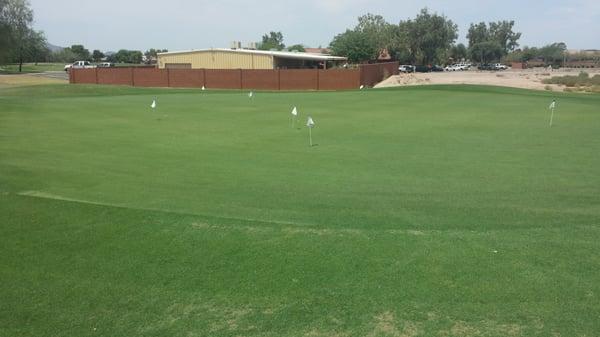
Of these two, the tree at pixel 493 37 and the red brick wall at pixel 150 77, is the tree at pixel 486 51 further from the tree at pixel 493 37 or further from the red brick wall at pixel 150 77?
the red brick wall at pixel 150 77

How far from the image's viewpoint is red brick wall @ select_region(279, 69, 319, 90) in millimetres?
48062

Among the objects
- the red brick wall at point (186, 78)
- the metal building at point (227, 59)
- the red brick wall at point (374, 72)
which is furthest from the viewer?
the metal building at point (227, 59)

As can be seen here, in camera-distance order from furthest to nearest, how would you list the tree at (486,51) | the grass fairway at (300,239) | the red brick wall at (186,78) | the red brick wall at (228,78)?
the tree at (486,51), the red brick wall at (186,78), the red brick wall at (228,78), the grass fairway at (300,239)

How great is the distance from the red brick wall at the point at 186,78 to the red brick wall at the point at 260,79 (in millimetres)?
4566

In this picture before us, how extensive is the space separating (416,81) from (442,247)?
166 ft

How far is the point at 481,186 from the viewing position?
9992 mm

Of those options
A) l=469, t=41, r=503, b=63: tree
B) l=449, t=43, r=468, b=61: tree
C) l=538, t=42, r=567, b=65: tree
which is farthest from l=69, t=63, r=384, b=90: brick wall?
l=538, t=42, r=567, b=65: tree

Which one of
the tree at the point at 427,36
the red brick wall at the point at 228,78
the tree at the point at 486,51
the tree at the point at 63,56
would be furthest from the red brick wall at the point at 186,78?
the tree at the point at 486,51

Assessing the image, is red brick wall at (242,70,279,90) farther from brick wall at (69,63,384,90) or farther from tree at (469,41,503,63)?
tree at (469,41,503,63)

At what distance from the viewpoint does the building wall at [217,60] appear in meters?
60.4

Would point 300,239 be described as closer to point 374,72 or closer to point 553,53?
point 374,72

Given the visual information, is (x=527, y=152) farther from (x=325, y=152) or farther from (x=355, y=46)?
(x=355, y=46)

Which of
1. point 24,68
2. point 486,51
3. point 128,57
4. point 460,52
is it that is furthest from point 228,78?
point 460,52

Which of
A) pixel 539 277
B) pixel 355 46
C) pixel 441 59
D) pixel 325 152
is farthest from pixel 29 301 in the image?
pixel 441 59
